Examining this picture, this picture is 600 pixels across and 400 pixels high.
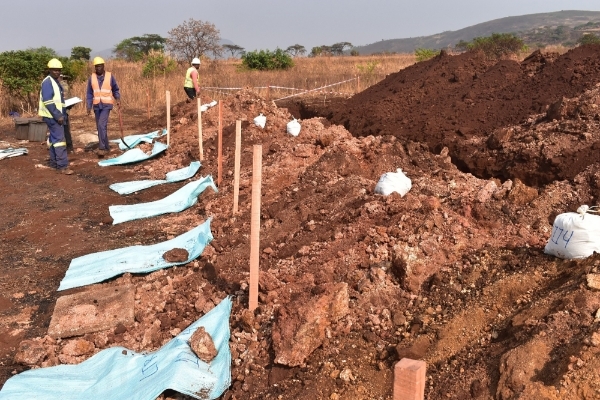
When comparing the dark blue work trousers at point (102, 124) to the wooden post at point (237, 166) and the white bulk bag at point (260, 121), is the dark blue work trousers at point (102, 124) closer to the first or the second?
the white bulk bag at point (260, 121)

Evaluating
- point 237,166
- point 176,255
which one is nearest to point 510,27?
point 237,166

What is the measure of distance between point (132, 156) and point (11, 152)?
2.77 meters

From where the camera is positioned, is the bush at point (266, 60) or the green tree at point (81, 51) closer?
the bush at point (266, 60)

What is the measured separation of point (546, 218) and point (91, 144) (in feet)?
33.3

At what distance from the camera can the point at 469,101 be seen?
35.2ft

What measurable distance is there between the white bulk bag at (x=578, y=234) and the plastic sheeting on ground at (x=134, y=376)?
8.06ft

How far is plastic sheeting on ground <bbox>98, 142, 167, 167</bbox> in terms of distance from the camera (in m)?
9.98

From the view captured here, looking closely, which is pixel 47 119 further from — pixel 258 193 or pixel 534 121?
pixel 534 121

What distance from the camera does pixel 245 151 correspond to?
889cm

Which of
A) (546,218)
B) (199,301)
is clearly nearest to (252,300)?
(199,301)

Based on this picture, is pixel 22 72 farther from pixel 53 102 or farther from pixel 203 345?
pixel 203 345

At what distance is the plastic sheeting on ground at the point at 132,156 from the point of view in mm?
9977

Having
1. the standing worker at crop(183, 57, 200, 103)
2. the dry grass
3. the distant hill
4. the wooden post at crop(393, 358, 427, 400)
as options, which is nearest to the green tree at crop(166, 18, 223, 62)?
the dry grass

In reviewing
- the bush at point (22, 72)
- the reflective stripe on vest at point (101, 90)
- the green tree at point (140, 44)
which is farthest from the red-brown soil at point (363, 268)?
the green tree at point (140, 44)
